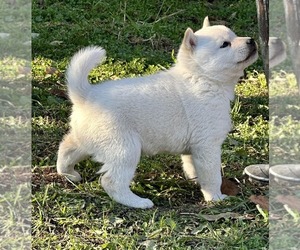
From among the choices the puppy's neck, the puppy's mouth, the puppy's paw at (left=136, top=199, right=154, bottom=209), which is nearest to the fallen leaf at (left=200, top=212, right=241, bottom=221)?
the puppy's paw at (left=136, top=199, right=154, bottom=209)

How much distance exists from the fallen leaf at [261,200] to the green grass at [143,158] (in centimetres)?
5

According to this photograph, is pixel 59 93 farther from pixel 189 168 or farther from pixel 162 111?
pixel 162 111

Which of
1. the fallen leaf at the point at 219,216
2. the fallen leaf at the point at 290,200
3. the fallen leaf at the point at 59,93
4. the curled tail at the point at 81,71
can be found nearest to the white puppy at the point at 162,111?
the curled tail at the point at 81,71

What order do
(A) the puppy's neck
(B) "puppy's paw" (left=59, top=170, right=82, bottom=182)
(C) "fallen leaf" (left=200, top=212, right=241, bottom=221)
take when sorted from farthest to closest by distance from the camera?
(B) "puppy's paw" (left=59, top=170, right=82, bottom=182)
(A) the puppy's neck
(C) "fallen leaf" (left=200, top=212, right=241, bottom=221)

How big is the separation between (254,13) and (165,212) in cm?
448

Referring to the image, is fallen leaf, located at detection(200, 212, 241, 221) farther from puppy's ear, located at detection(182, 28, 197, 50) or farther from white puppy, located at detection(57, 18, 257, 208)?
puppy's ear, located at detection(182, 28, 197, 50)

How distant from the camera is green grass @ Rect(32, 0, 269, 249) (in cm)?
383

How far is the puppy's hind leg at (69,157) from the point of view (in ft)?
14.5

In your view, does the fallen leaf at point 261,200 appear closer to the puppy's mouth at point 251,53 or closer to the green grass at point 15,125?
the puppy's mouth at point 251,53

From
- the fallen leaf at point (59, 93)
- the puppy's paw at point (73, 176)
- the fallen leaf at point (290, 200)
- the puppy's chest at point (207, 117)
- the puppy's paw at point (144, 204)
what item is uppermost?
the fallen leaf at point (290, 200)

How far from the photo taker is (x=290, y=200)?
10.7 feet

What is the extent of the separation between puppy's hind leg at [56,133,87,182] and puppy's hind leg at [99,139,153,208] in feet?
0.99

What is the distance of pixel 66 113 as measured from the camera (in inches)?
221

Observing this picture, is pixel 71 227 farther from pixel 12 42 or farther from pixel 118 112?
pixel 12 42
